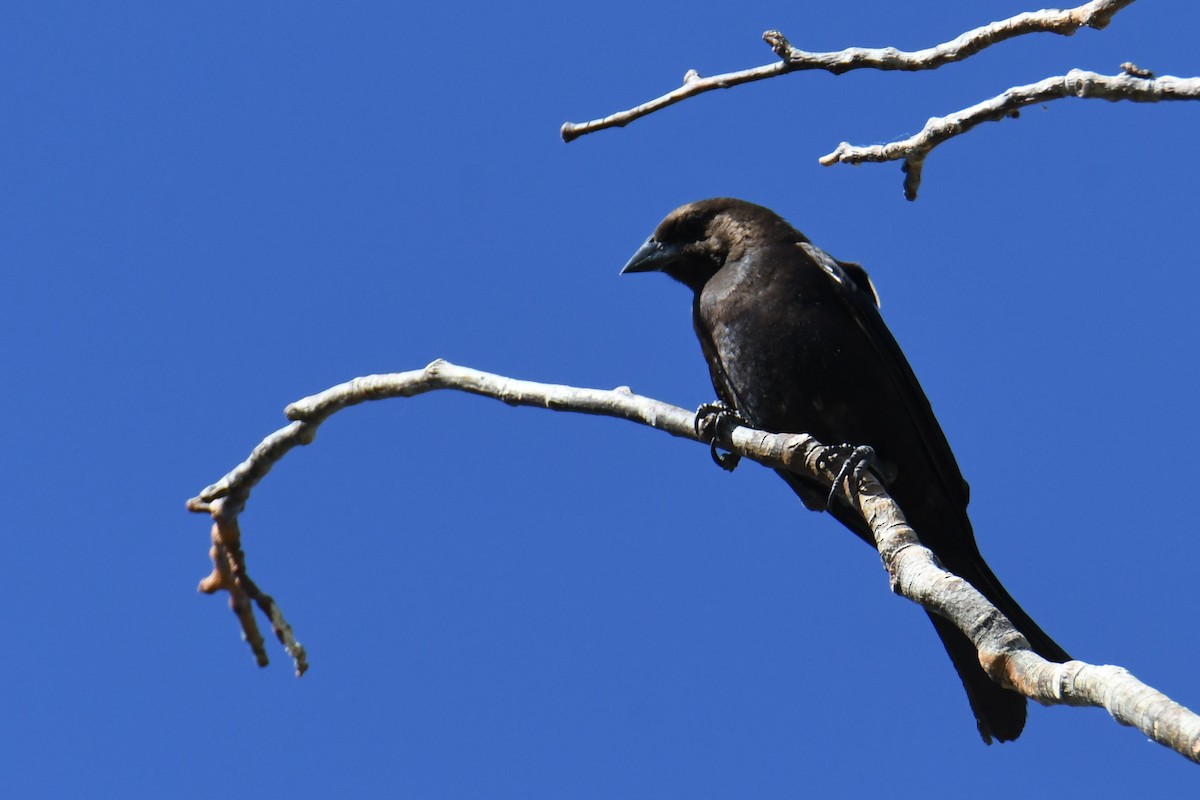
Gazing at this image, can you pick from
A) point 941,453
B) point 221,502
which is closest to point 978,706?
point 941,453

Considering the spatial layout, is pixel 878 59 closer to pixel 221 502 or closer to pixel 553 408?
pixel 553 408

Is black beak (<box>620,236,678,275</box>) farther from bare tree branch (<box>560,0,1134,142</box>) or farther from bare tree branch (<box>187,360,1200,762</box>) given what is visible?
bare tree branch (<box>560,0,1134,142</box>)

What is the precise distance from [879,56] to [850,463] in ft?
3.89

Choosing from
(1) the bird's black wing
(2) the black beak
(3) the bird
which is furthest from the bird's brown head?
(1) the bird's black wing

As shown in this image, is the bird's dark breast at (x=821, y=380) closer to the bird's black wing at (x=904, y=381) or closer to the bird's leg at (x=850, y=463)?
the bird's black wing at (x=904, y=381)

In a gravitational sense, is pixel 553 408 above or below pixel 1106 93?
below

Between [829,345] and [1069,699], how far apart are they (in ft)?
9.06

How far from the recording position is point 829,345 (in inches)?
188

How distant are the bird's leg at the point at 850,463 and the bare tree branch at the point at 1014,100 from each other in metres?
0.80

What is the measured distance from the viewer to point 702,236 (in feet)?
18.3

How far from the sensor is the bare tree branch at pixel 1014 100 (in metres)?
3.34

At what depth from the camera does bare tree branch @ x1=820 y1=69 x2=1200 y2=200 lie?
334 centimetres

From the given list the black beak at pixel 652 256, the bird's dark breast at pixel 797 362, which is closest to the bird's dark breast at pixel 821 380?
the bird's dark breast at pixel 797 362

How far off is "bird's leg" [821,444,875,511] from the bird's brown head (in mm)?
1385
